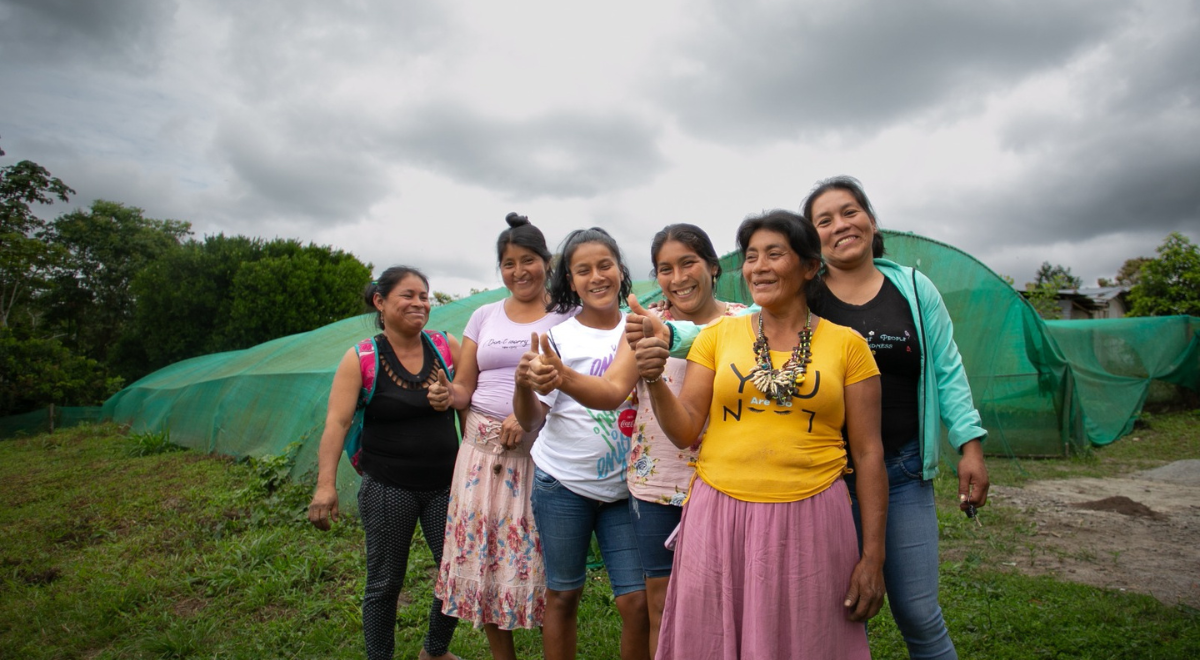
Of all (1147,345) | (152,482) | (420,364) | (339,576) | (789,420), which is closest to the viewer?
(789,420)

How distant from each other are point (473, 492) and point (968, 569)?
3.37m

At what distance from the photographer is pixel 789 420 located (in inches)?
67.5

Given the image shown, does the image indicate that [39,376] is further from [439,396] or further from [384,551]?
[439,396]

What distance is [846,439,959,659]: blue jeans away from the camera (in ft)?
6.25

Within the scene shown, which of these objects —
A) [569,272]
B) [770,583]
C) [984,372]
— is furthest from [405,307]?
[984,372]

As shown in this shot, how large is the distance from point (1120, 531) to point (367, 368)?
574 centimetres

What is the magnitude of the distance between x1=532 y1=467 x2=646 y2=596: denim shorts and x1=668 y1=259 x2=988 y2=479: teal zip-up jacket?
630 millimetres

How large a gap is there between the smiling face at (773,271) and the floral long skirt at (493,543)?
3.75 feet

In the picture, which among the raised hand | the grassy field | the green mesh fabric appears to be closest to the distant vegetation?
the green mesh fabric

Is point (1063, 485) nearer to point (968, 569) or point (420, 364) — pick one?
point (968, 569)

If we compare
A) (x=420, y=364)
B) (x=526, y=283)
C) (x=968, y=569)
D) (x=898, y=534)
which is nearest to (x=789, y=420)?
(x=898, y=534)

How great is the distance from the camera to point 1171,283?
16141mm

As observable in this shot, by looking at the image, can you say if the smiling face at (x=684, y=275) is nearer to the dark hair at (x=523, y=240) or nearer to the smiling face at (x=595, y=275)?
the smiling face at (x=595, y=275)

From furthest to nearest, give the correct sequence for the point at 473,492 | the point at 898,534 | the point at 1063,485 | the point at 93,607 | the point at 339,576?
the point at 1063,485, the point at 339,576, the point at 93,607, the point at 473,492, the point at 898,534
